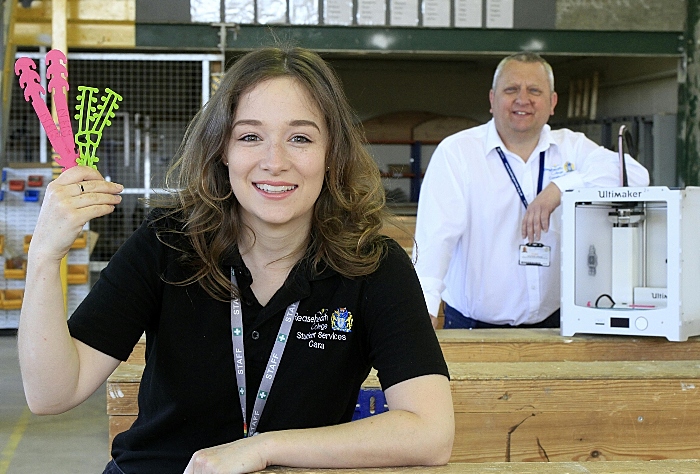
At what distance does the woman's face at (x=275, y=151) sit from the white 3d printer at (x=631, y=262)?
1.45 m

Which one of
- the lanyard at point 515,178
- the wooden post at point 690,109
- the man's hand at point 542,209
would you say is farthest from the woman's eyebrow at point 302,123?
the wooden post at point 690,109

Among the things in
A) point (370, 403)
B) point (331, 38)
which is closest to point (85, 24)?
point (331, 38)

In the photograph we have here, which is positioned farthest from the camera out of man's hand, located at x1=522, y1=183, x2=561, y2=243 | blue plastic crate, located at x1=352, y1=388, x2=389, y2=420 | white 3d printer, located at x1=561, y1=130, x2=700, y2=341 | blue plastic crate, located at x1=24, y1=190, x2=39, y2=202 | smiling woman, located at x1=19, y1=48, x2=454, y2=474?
blue plastic crate, located at x1=24, y1=190, x2=39, y2=202

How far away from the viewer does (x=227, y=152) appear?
5.69ft

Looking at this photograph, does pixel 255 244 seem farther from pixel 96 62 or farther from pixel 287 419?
pixel 96 62

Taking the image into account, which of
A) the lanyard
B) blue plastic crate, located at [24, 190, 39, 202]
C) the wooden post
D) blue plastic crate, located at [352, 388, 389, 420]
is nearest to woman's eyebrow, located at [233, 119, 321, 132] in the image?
blue plastic crate, located at [352, 388, 389, 420]

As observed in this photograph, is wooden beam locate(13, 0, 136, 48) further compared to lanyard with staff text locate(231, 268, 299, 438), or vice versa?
wooden beam locate(13, 0, 136, 48)

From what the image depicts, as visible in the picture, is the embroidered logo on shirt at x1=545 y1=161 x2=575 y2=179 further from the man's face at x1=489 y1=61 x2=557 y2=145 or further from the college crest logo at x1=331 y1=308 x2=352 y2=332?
the college crest logo at x1=331 y1=308 x2=352 y2=332

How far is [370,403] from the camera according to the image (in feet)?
7.06

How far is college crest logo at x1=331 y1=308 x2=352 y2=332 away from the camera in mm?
1659

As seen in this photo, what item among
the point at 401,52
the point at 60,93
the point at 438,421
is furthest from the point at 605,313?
the point at 401,52

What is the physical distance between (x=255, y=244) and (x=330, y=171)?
0.22 meters

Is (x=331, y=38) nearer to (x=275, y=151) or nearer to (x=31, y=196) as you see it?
(x=31, y=196)

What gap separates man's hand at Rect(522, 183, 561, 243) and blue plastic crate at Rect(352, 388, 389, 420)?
1293 mm
